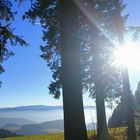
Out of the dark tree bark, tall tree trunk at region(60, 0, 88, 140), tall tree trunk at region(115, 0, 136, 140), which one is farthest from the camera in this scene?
the dark tree bark

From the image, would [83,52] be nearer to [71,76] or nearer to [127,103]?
[127,103]

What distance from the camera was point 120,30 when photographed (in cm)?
1625

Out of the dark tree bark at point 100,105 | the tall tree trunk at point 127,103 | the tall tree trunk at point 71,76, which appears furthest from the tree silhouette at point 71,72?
the dark tree bark at point 100,105

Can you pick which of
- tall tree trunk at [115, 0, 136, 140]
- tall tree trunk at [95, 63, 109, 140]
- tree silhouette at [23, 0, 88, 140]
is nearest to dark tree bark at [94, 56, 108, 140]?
tall tree trunk at [95, 63, 109, 140]

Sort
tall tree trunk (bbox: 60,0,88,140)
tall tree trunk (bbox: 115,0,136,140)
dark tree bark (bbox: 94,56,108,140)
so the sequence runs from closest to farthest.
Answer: tall tree trunk (bbox: 60,0,88,140)
tall tree trunk (bbox: 115,0,136,140)
dark tree bark (bbox: 94,56,108,140)

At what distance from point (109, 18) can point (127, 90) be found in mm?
7558

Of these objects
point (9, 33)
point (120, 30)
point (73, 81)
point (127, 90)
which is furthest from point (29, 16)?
point (73, 81)

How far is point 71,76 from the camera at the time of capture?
971 centimetres

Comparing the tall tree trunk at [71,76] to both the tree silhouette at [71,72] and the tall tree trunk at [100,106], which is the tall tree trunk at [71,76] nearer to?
the tree silhouette at [71,72]

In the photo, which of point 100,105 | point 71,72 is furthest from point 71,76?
point 100,105

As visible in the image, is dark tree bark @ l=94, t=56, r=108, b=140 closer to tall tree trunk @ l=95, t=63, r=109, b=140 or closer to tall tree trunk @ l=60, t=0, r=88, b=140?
tall tree trunk @ l=95, t=63, r=109, b=140

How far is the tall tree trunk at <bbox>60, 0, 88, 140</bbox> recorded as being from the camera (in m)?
9.31

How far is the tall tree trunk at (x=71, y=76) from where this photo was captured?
9.31 metres

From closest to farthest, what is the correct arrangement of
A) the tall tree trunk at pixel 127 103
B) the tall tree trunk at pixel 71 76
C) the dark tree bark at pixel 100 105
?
1. the tall tree trunk at pixel 71 76
2. the tall tree trunk at pixel 127 103
3. the dark tree bark at pixel 100 105
